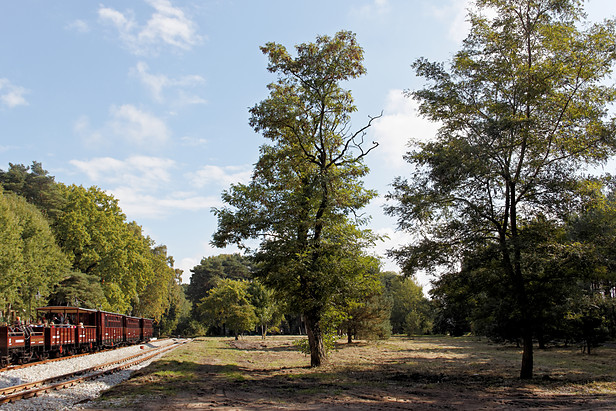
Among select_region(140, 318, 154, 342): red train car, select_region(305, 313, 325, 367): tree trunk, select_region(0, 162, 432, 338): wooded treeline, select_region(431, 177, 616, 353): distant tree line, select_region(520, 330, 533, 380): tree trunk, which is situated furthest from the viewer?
select_region(140, 318, 154, 342): red train car

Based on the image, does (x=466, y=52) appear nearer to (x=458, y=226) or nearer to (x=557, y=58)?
(x=557, y=58)

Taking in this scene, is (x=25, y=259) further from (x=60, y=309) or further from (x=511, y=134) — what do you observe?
(x=511, y=134)

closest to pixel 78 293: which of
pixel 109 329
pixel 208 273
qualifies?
pixel 109 329

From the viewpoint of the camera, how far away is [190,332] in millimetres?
80812

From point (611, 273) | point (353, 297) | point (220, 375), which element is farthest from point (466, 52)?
point (220, 375)

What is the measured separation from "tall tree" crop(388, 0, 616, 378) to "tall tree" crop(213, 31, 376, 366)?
116 inches

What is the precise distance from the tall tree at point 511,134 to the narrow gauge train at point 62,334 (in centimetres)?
1699

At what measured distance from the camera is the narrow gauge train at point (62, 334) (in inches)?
780

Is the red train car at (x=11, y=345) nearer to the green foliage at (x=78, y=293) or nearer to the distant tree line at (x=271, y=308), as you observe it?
the distant tree line at (x=271, y=308)

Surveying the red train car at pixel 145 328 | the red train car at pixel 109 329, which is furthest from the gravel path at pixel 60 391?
the red train car at pixel 145 328

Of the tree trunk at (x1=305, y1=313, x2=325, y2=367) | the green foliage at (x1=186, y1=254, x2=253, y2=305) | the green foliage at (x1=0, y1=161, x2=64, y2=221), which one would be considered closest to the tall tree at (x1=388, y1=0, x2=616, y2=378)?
the tree trunk at (x1=305, y1=313, x2=325, y2=367)

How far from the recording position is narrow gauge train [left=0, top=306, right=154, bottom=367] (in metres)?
19.8

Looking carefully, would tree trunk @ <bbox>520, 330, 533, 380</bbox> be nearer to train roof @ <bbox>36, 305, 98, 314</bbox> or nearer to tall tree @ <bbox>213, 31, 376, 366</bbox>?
tall tree @ <bbox>213, 31, 376, 366</bbox>

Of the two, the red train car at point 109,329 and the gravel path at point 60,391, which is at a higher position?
the gravel path at point 60,391
